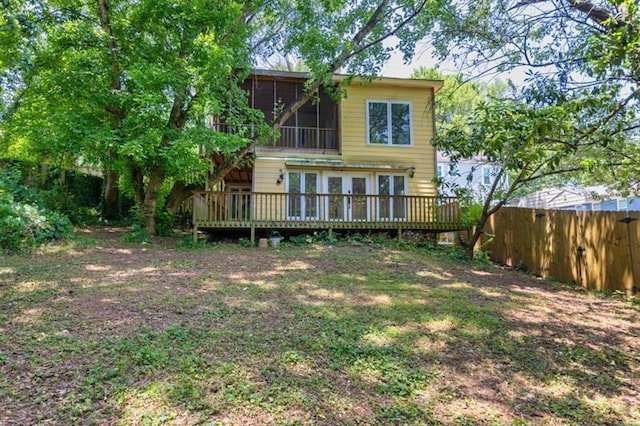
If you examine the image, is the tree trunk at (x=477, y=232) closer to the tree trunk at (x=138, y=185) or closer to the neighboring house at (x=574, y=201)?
the tree trunk at (x=138, y=185)

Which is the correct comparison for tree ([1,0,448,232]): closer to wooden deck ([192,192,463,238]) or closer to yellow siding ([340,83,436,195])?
wooden deck ([192,192,463,238])

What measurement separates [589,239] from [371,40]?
27.2 ft

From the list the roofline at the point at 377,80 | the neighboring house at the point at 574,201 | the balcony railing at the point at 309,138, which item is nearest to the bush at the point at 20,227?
the balcony railing at the point at 309,138

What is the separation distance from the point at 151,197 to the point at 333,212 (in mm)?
5516

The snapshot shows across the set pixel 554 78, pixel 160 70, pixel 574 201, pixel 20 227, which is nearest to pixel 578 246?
pixel 554 78

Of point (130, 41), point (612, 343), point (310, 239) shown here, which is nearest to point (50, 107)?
point (130, 41)

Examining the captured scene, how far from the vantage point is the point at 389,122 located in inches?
570

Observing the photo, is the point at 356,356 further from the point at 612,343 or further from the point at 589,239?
the point at 589,239

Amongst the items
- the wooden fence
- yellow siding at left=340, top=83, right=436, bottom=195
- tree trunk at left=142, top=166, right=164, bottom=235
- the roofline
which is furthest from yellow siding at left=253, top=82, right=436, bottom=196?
the wooden fence

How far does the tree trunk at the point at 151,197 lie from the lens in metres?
11.1

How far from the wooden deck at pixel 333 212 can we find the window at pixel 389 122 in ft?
8.96

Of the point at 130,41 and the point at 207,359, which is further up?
the point at 130,41

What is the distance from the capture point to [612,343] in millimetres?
4391

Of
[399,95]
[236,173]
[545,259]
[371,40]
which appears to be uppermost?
[371,40]
